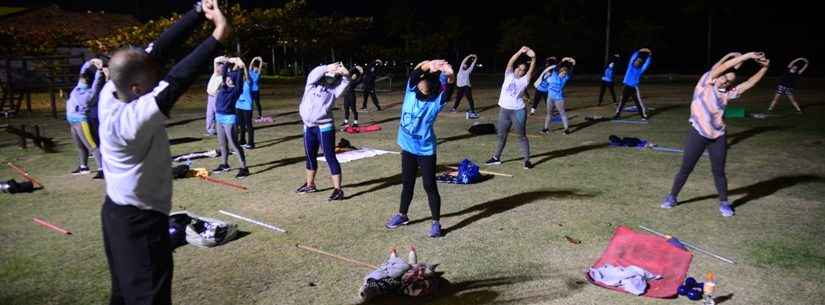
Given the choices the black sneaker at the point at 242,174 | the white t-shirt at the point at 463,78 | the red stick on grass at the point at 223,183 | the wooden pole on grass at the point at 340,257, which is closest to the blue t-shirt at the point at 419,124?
the wooden pole on grass at the point at 340,257

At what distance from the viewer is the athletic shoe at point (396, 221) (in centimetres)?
672

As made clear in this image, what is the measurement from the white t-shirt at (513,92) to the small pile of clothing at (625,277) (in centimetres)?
512

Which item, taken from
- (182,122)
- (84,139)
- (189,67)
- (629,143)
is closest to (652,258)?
(189,67)

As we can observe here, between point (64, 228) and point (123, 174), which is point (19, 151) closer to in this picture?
point (64, 228)

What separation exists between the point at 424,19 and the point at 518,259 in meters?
57.5

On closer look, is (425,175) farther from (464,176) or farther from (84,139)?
(84,139)

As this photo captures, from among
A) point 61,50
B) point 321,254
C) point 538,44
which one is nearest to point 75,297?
point 321,254

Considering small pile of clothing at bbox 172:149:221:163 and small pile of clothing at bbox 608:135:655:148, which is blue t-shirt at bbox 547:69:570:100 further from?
small pile of clothing at bbox 172:149:221:163

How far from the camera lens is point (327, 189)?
878 centimetres

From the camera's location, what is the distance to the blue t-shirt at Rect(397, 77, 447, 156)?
6.17 meters

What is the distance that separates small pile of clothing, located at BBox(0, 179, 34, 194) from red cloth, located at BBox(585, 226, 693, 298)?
8679mm

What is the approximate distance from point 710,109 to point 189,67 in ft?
20.7

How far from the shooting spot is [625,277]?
4934 millimetres

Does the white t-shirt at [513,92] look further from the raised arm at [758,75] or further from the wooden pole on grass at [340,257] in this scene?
the wooden pole on grass at [340,257]
